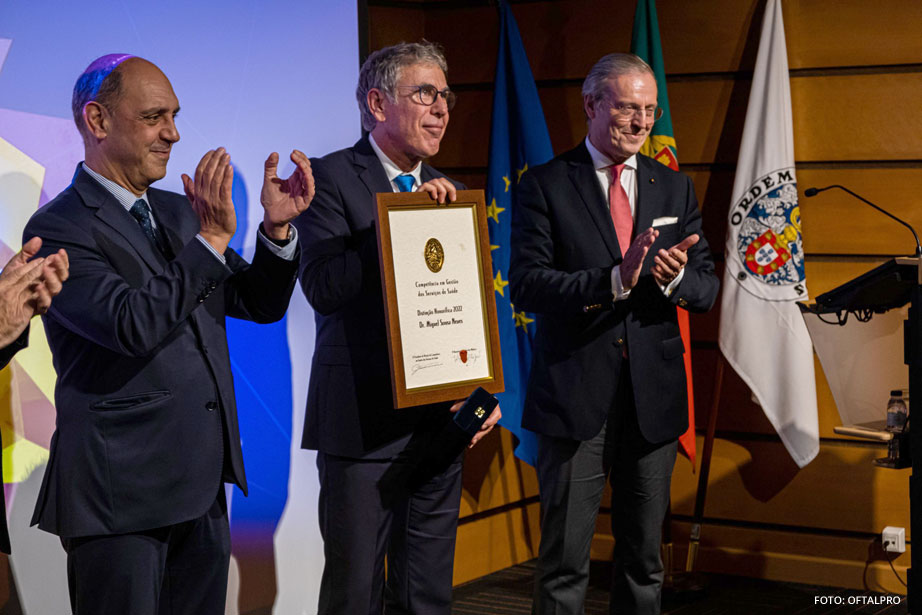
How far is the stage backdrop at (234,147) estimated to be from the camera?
2.46 m

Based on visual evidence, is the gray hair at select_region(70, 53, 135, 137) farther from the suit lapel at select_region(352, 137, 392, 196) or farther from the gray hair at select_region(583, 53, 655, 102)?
the gray hair at select_region(583, 53, 655, 102)

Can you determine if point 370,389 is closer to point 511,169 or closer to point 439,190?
point 439,190

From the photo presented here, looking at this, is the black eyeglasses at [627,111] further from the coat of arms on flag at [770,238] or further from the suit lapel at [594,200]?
the coat of arms on flag at [770,238]

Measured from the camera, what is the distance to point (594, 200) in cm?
272

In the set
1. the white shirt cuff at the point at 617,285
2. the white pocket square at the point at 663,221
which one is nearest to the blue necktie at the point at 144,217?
the white shirt cuff at the point at 617,285

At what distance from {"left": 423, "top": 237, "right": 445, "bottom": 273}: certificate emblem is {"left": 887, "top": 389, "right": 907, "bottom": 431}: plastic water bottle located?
1.79 meters

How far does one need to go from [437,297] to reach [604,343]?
0.65 meters

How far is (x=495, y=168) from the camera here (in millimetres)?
3973

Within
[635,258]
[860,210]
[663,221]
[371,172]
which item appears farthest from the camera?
[860,210]

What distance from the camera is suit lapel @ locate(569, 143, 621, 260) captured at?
2691 millimetres

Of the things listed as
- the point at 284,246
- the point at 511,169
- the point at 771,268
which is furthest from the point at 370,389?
the point at 771,268

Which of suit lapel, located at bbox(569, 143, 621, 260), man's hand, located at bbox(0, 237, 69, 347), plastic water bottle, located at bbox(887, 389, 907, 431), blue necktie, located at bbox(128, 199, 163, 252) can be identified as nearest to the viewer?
man's hand, located at bbox(0, 237, 69, 347)

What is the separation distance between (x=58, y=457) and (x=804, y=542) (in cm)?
333

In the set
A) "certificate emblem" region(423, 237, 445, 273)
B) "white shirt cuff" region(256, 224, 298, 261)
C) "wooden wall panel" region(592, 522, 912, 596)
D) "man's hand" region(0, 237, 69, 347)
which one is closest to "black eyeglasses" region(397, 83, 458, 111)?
"certificate emblem" region(423, 237, 445, 273)
